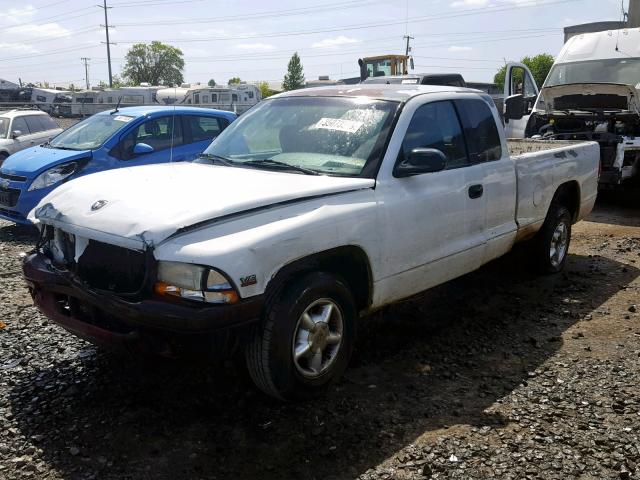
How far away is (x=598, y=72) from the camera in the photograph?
1112 cm

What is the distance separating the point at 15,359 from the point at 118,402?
105 cm

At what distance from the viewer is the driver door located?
12.8 metres

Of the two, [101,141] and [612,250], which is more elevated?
[101,141]

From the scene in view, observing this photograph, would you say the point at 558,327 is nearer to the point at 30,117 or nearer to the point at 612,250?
the point at 612,250

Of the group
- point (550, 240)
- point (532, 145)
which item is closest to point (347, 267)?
point (550, 240)

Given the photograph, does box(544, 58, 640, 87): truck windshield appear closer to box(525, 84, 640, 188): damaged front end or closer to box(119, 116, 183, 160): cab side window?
box(525, 84, 640, 188): damaged front end

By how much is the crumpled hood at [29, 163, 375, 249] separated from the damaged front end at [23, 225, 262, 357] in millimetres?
105

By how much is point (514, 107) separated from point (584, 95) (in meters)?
1.18

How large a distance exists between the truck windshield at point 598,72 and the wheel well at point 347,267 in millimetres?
8782

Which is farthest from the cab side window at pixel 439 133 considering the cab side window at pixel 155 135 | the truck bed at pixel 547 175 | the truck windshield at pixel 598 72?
the truck windshield at pixel 598 72

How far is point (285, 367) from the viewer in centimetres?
342

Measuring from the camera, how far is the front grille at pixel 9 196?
8141 millimetres

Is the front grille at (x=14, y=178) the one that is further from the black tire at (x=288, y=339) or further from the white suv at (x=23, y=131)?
the black tire at (x=288, y=339)

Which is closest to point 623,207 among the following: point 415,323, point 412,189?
point 415,323
